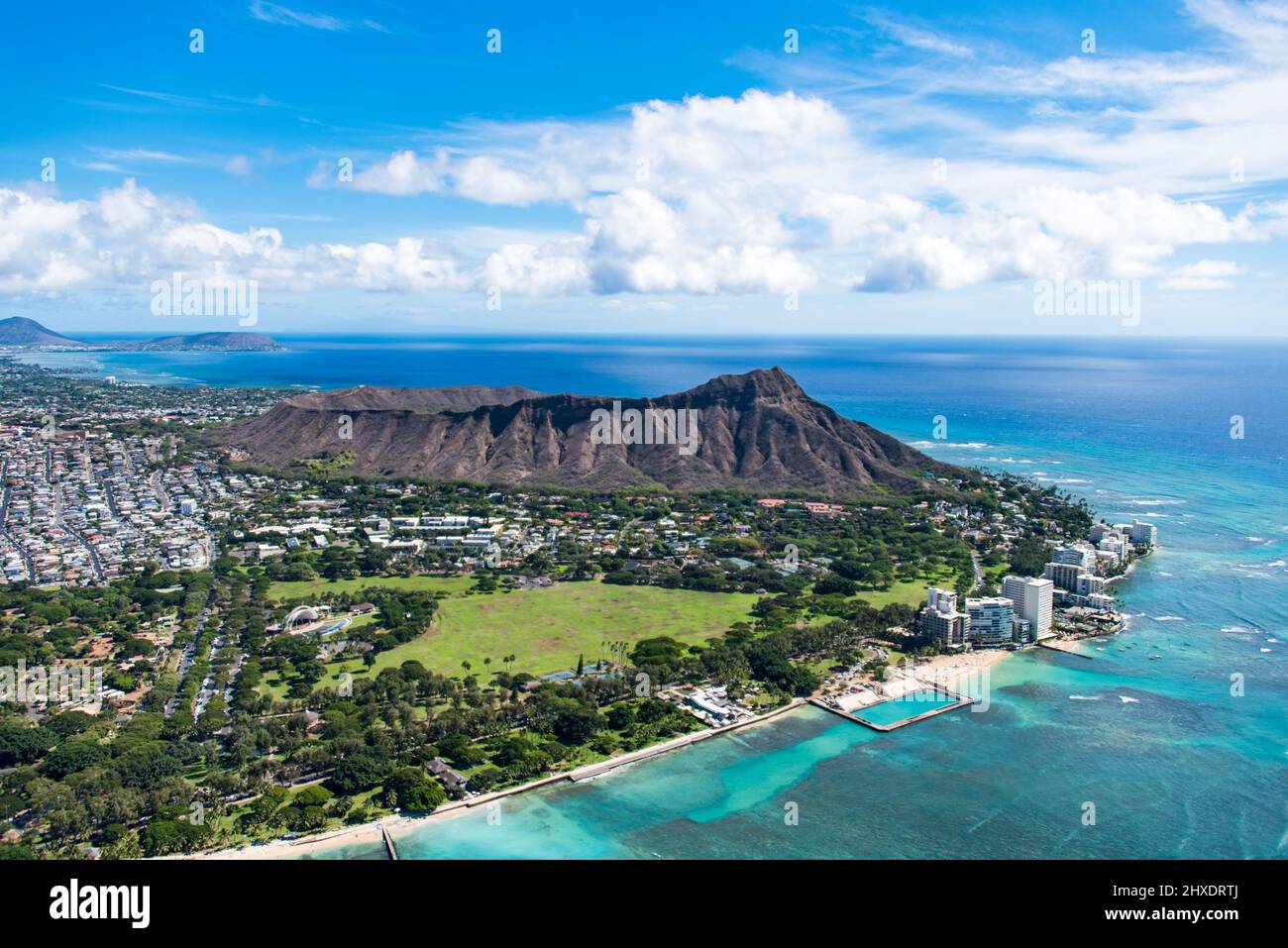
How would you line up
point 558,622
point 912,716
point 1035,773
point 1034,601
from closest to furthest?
1. point 1035,773
2. point 912,716
3. point 1034,601
4. point 558,622

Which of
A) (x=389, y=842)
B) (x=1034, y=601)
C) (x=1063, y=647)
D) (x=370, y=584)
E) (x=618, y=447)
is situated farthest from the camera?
(x=618, y=447)

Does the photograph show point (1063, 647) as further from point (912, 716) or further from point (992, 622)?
point (912, 716)

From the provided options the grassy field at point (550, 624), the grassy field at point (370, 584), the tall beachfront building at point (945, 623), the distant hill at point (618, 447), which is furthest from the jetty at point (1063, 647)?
the distant hill at point (618, 447)

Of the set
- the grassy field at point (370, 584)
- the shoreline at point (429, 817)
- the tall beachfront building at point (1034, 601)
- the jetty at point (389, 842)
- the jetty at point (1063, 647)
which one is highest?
the tall beachfront building at point (1034, 601)

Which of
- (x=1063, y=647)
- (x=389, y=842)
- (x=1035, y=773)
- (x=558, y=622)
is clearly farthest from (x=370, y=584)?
(x=1063, y=647)

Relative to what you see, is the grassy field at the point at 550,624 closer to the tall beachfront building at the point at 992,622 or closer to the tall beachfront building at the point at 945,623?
the tall beachfront building at the point at 945,623

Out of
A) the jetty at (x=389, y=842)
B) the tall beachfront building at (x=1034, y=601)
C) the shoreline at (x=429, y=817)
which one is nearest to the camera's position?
A: the shoreline at (x=429, y=817)

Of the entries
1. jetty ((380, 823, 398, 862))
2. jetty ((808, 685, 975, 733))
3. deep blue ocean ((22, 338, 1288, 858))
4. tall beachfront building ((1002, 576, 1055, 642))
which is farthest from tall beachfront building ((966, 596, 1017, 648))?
jetty ((380, 823, 398, 862))
